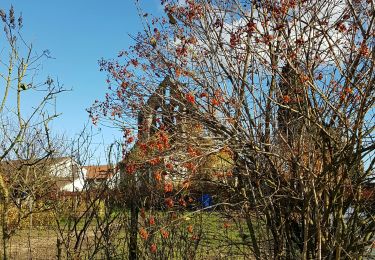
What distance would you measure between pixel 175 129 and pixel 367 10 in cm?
234

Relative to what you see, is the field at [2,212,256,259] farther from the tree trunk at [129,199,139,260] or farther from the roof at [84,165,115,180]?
the roof at [84,165,115,180]

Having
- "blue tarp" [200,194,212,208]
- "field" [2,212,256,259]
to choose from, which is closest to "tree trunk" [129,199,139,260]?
"field" [2,212,256,259]

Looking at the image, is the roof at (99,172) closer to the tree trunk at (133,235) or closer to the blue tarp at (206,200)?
the tree trunk at (133,235)

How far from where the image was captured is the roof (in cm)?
635

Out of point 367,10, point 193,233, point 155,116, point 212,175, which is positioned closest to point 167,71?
point 155,116

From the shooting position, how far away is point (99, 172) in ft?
21.3

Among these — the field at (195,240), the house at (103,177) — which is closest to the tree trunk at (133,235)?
the field at (195,240)

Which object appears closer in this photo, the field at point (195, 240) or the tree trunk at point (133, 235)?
the field at point (195, 240)

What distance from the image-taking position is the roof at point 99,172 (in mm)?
6352

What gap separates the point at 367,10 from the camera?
4188mm

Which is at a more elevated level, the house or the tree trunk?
the house

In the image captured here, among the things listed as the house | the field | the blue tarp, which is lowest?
the field

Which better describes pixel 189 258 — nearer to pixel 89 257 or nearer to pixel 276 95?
pixel 89 257

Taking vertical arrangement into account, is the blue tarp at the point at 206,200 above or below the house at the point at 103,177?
below
